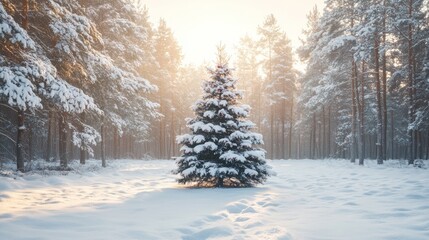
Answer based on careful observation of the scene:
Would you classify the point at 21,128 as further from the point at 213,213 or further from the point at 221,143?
the point at 213,213

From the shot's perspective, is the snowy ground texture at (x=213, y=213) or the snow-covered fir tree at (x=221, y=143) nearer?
the snowy ground texture at (x=213, y=213)

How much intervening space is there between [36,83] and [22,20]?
8.23 feet

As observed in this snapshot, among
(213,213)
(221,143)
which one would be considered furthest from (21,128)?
(213,213)

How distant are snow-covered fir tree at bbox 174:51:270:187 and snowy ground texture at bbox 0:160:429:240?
3.95ft

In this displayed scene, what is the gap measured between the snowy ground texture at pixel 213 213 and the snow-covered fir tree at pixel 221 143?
120 cm

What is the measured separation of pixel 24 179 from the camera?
35.2 feet

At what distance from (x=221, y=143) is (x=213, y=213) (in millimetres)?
5035

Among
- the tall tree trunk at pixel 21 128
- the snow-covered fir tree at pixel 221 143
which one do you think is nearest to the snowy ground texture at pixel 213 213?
the tall tree trunk at pixel 21 128

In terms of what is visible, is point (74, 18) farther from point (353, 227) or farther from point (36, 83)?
point (353, 227)

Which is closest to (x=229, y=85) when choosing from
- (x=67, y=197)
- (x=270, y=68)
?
(x=67, y=197)

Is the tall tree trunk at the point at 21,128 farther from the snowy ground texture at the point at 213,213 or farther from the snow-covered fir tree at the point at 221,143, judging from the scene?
the snow-covered fir tree at the point at 221,143

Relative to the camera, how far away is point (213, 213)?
266 inches

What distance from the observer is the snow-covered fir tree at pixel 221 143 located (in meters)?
11.2

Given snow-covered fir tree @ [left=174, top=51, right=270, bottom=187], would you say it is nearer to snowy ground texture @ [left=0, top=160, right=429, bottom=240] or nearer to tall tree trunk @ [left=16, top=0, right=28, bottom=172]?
snowy ground texture @ [left=0, top=160, right=429, bottom=240]
